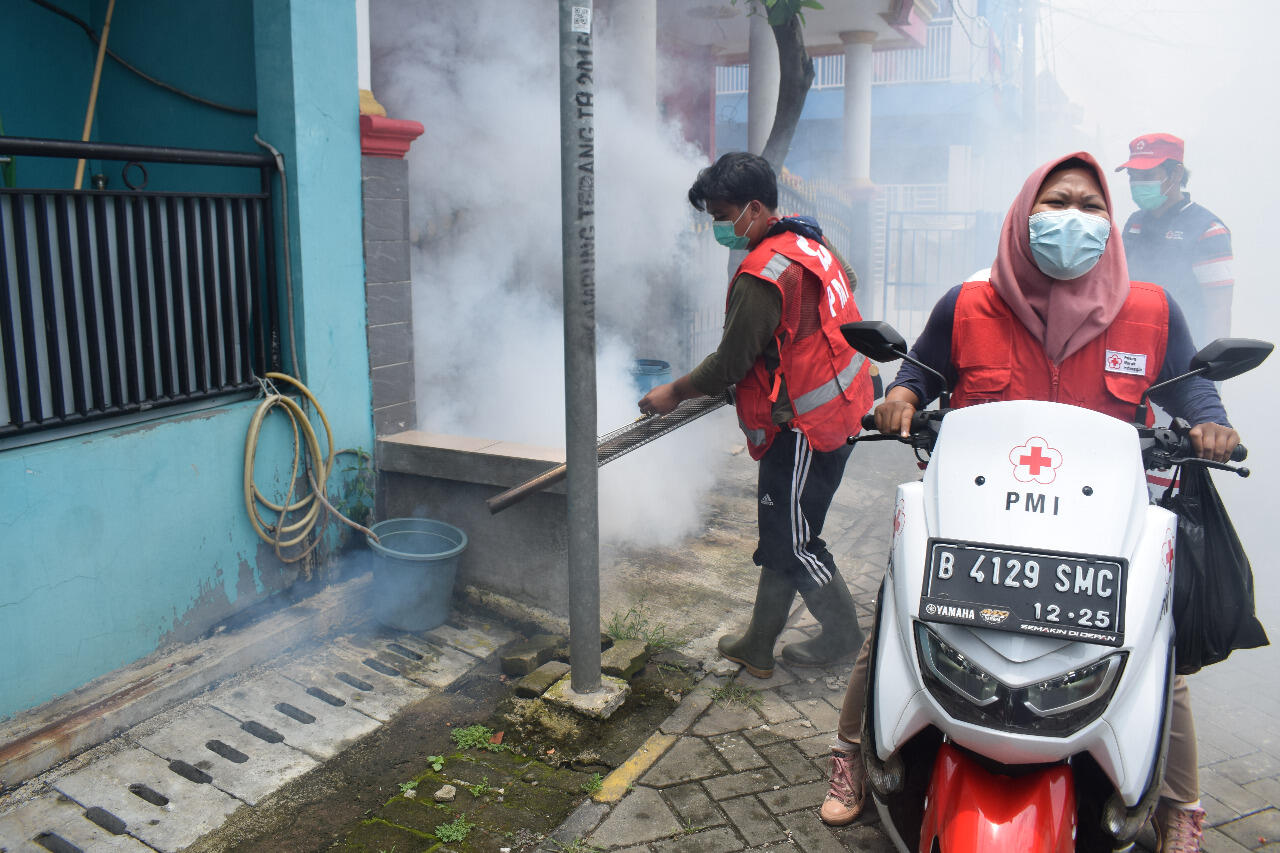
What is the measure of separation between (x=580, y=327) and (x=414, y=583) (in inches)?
67.9

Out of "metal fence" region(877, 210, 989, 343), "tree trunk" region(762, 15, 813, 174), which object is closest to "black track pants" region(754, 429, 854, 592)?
"tree trunk" region(762, 15, 813, 174)

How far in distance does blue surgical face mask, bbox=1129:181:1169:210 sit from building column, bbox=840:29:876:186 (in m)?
8.55

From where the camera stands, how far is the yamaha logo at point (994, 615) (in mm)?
2174

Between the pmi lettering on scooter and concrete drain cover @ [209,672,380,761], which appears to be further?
concrete drain cover @ [209,672,380,761]

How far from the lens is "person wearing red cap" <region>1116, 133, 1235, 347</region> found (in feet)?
19.3

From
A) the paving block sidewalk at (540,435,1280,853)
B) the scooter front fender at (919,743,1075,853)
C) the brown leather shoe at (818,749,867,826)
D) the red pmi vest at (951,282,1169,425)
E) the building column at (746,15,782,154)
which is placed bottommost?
the paving block sidewalk at (540,435,1280,853)

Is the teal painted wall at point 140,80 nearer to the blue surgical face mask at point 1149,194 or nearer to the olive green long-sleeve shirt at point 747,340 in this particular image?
the olive green long-sleeve shirt at point 747,340

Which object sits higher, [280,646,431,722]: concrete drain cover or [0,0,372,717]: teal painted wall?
[0,0,372,717]: teal painted wall

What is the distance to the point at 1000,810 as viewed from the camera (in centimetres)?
225

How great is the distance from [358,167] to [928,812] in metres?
4.18

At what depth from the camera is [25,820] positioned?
3414 millimetres

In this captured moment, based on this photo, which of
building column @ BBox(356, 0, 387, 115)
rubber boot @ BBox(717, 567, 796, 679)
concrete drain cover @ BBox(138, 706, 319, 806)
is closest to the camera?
concrete drain cover @ BBox(138, 706, 319, 806)

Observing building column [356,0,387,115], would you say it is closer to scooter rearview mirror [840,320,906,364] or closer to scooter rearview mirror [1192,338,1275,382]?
scooter rearview mirror [840,320,906,364]

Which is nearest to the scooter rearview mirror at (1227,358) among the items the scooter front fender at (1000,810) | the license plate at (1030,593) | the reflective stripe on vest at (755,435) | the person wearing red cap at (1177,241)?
the license plate at (1030,593)
